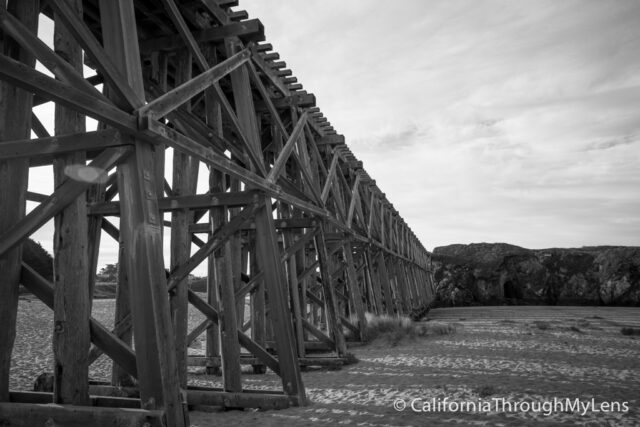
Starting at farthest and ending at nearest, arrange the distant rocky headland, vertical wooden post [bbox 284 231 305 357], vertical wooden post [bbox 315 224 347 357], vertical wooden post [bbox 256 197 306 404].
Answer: the distant rocky headland → vertical wooden post [bbox 315 224 347 357] → vertical wooden post [bbox 284 231 305 357] → vertical wooden post [bbox 256 197 306 404]

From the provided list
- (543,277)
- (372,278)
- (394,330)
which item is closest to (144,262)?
(394,330)

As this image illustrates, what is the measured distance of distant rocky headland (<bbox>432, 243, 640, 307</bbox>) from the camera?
87.1 ft

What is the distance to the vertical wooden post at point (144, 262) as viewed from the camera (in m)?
2.50

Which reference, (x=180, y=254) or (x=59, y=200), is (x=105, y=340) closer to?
(x=59, y=200)

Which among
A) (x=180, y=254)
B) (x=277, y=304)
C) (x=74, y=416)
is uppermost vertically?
(x=180, y=254)

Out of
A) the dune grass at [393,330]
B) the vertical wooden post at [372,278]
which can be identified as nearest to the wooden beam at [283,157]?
the dune grass at [393,330]

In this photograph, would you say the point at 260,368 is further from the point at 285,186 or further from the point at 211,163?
the point at 211,163

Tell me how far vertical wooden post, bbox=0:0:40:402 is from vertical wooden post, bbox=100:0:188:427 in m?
0.96

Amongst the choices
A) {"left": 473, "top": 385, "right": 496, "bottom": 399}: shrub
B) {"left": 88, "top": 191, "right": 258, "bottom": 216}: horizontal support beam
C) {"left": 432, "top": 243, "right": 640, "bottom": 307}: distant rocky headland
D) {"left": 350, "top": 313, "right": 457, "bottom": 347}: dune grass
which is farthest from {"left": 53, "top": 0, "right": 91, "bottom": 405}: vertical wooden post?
{"left": 432, "top": 243, "right": 640, "bottom": 307}: distant rocky headland

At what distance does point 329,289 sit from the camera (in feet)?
21.9

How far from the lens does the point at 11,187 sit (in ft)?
10.2

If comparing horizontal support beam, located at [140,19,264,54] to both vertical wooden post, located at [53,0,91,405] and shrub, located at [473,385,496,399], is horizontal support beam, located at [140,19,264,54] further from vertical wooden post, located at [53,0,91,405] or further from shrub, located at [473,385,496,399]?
shrub, located at [473,385,496,399]

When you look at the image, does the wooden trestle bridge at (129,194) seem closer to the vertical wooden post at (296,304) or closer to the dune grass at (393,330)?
the vertical wooden post at (296,304)

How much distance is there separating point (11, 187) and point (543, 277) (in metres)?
31.5
